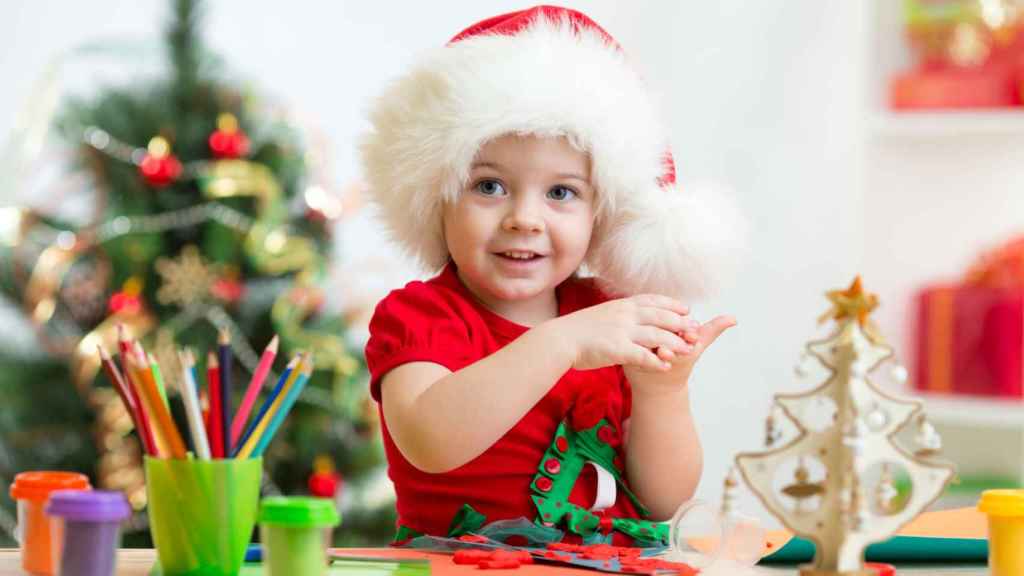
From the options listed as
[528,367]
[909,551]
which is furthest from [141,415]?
[909,551]

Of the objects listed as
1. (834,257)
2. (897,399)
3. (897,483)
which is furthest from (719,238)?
(834,257)

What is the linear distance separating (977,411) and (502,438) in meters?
1.70

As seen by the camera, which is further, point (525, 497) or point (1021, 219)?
point (1021, 219)

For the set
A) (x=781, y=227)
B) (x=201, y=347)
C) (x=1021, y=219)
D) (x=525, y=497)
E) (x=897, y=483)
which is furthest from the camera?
(x=781, y=227)

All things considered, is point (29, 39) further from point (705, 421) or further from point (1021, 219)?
point (1021, 219)

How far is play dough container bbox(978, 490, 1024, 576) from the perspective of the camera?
2.49ft

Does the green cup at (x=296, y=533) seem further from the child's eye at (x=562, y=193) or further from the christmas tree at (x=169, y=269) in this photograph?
the christmas tree at (x=169, y=269)

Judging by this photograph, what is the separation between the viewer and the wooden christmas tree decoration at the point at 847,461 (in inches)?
26.5

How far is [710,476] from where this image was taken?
2.88 metres

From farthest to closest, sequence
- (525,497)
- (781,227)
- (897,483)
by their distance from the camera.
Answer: (781,227) < (897,483) < (525,497)

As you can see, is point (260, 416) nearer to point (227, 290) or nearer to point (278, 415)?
point (278, 415)

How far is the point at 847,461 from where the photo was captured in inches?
26.5

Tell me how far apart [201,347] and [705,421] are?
116 cm

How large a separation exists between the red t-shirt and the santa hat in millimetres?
81
